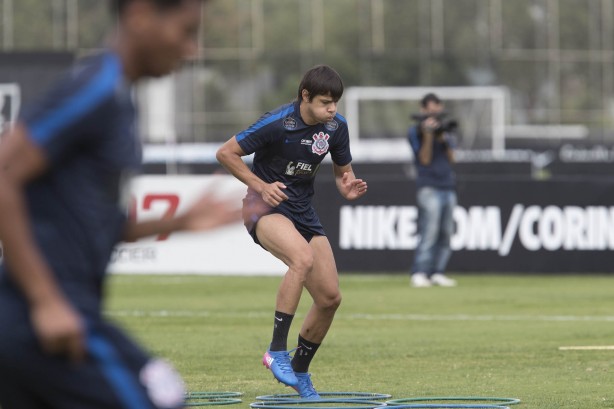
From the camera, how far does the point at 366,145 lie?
4894 cm

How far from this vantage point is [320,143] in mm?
10086

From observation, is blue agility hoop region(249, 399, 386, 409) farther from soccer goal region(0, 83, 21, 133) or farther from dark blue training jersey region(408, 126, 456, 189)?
soccer goal region(0, 83, 21, 133)

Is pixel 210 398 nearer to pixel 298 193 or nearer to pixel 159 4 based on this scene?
pixel 298 193

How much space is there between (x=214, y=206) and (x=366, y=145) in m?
44.6

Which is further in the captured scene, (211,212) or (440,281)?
(440,281)

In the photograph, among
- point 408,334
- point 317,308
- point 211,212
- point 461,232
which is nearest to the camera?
point 211,212

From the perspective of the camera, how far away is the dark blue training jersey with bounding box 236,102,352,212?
10031 mm

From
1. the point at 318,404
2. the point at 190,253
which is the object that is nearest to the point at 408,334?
the point at 318,404

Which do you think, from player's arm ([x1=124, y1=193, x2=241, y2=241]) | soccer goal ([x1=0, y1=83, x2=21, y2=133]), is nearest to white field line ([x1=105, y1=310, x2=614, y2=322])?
soccer goal ([x1=0, y1=83, x2=21, y2=133])

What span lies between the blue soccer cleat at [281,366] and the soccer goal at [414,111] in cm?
3917

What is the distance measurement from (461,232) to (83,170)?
17.0 m

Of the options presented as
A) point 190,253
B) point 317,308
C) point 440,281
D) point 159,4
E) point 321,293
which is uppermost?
point 159,4

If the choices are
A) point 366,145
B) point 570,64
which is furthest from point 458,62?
point 366,145

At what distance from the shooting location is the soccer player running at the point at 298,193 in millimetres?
9734
